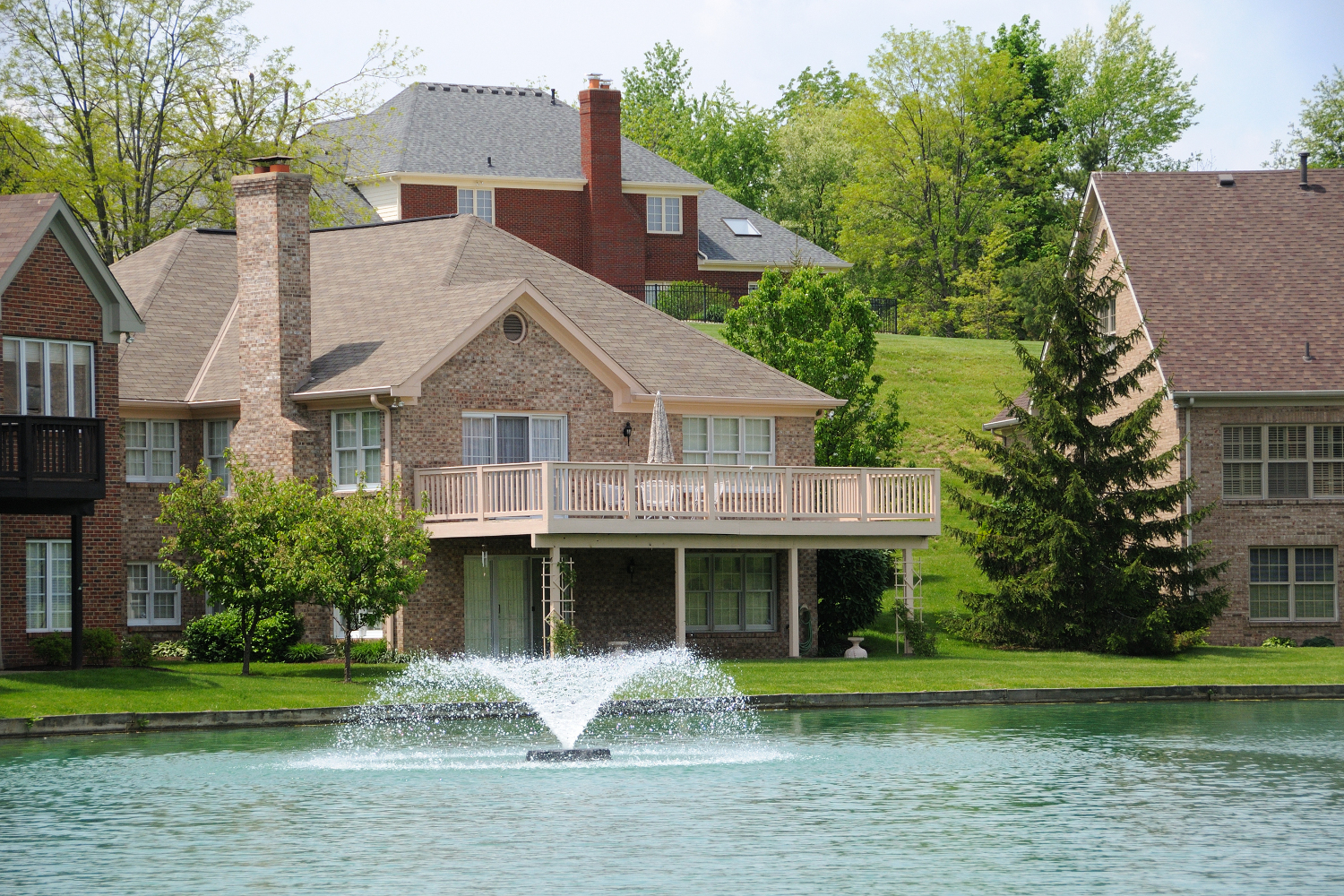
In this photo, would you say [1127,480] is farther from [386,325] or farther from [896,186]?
[896,186]

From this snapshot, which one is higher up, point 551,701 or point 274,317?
point 274,317

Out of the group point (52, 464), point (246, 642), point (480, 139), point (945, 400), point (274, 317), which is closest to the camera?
point (52, 464)

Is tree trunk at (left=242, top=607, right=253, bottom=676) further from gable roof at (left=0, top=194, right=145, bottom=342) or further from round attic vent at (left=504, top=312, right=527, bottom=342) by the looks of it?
round attic vent at (left=504, top=312, right=527, bottom=342)

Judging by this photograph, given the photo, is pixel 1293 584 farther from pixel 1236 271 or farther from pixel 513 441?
pixel 513 441

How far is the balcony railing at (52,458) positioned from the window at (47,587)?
2.62 meters

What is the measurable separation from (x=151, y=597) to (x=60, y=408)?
6.78 meters

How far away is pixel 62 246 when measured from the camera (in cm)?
3278

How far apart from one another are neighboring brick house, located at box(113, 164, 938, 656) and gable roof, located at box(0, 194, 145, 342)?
3.88 m

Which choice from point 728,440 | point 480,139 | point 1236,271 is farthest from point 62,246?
point 480,139

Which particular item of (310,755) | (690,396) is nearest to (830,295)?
(690,396)

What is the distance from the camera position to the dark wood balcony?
99.0 feet

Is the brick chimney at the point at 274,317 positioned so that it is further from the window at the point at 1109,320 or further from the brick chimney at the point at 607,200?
the brick chimney at the point at 607,200

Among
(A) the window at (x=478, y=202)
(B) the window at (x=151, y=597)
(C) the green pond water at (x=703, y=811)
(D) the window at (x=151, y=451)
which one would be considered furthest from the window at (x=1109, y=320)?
(A) the window at (x=478, y=202)

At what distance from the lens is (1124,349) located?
3941 cm
